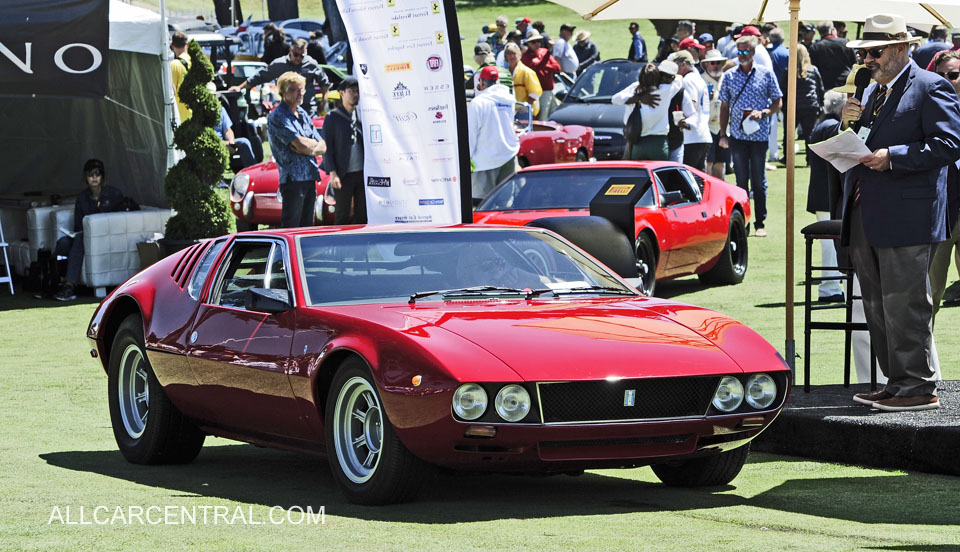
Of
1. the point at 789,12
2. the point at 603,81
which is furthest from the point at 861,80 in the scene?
the point at 603,81

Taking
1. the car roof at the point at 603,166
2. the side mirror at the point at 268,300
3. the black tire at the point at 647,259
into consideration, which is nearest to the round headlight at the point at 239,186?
the car roof at the point at 603,166

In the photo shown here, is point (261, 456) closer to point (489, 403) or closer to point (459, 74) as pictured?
point (489, 403)

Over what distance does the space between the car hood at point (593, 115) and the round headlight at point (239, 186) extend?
27.8 feet

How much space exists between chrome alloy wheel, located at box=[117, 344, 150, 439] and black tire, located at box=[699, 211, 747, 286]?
8628 mm

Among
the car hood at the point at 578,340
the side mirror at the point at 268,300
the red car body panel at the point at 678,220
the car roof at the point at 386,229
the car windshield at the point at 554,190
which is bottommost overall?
the red car body panel at the point at 678,220

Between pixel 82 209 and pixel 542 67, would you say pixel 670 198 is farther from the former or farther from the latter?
pixel 542 67

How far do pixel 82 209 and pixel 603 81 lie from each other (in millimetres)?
12711

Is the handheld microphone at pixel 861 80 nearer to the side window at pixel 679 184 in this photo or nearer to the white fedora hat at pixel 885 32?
the white fedora hat at pixel 885 32

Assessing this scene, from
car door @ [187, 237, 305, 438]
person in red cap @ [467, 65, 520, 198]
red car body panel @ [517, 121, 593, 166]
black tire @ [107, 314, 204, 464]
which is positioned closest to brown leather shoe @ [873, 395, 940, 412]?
car door @ [187, 237, 305, 438]

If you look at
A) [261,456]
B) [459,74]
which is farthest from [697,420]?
[459,74]

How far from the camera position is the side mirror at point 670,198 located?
585 inches

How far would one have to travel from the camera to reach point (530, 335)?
251 inches

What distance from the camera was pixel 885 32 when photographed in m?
7.60

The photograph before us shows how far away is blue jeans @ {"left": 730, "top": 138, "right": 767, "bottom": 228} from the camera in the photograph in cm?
1867
